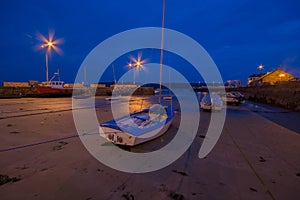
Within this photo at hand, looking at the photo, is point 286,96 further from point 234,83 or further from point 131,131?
point 234,83

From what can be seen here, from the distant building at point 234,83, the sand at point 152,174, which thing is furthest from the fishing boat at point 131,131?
the distant building at point 234,83

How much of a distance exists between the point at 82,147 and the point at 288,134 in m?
10.5

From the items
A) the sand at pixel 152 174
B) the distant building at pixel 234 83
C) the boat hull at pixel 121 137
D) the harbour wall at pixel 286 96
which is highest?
the distant building at pixel 234 83

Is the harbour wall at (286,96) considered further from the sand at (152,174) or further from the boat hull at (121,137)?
the boat hull at (121,137)

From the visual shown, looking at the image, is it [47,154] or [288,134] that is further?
[288,134]

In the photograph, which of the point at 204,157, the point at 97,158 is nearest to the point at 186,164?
the point at 204,157

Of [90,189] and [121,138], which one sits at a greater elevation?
[121,138]

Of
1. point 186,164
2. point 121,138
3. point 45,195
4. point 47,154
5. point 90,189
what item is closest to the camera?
point 45,195

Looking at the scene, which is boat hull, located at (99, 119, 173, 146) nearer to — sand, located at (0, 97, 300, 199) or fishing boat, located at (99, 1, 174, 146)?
fishing boat, located at (99, 1, 174, 146)

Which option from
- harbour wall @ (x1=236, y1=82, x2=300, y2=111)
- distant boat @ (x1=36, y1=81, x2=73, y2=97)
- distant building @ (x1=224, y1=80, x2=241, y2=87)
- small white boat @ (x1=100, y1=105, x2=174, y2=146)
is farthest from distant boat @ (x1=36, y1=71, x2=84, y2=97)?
distant building @ (x1=224, y1=80, x2=241, y2=87)

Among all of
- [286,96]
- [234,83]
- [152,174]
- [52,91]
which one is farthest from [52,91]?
[234,83]

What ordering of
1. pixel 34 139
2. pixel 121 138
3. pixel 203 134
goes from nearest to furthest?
pixel 121 138 → pixel 34 139 → pixel 203 134

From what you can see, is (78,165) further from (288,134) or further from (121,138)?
(288,134)

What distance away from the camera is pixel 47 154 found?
5.47 meters
